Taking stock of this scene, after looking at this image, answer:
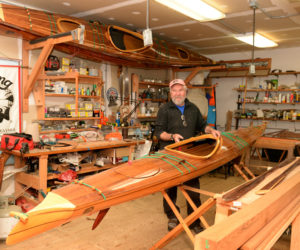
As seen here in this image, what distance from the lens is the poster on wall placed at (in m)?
3.78

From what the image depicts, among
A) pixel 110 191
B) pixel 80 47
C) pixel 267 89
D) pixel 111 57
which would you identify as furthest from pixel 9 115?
pixel 267 89

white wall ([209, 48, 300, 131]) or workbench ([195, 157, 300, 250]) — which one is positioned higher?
white wall ([209, 48, 300, 131])

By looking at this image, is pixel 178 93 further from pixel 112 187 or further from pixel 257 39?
pixel 257 39

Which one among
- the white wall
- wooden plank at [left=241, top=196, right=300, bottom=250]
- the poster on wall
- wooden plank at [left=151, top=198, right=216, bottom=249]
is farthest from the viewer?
the white wall

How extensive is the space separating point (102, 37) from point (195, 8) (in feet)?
5.03

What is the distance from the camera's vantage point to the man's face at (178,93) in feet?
10.4

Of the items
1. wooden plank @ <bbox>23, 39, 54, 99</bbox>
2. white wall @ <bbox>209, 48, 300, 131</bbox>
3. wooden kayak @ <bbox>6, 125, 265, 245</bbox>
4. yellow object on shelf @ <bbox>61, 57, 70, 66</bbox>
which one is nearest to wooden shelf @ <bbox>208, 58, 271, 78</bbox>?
white wall @ <bbox>209, 48, 300, 131</bbox>

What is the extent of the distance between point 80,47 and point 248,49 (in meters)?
4.86

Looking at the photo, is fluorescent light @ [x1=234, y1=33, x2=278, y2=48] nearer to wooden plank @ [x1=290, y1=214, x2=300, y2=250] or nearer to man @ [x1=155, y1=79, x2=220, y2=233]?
man @ [x1=155, y1=79, x2=220, y2=233]

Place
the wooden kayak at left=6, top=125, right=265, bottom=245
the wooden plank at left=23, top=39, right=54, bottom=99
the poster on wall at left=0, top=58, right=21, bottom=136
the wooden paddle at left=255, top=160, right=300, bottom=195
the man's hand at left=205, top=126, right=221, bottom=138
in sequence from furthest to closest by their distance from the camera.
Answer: the poster on wall at left=0, top=58, right=21, bottom=136, the wooden plank at left=23, top=39, right=54, bottom=99, the man's hand at left=205, top=126, right=221, bottom=138, the wooden paddle at left=255, top=160, right=300, bottom=195, the wooden kayak at left=6, top=125, right=265, bottom=245

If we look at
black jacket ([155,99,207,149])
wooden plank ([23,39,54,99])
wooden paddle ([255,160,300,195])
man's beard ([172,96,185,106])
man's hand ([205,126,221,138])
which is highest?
wooden plank ([23,39,54,99])

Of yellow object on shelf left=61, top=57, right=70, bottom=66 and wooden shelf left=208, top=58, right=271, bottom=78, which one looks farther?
wooden shelf left=208, top=58, right=271, bottom=78

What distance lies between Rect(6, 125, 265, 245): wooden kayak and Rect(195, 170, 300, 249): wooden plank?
857mm

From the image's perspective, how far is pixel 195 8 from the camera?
3.58 m
